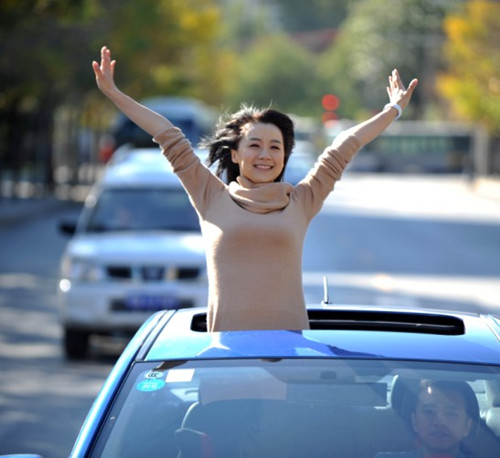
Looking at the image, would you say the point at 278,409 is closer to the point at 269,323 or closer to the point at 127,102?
the point at 269,323

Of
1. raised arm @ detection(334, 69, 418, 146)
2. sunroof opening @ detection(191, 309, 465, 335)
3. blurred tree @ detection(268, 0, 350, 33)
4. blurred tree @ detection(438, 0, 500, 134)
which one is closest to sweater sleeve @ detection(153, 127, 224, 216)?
sunroof opening @ detection(191, 309, 465, 335)

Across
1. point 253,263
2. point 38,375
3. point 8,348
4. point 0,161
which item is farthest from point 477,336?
point 0,161

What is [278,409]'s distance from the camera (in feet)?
13.0

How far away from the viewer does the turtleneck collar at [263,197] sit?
4805 mm

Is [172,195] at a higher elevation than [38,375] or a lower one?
higher

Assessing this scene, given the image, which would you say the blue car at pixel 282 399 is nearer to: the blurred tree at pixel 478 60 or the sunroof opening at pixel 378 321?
the sunroof opening at pixel 378 321

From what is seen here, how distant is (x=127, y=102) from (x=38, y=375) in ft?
21.1

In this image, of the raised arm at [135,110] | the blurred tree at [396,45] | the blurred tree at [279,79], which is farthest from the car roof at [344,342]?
the blurred tree at [279,79]

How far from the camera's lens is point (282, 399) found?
156 inches

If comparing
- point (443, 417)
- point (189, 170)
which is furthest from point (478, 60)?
point (443, 417)

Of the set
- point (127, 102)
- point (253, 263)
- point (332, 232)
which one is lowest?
point (332, 232)

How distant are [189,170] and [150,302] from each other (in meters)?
7.33

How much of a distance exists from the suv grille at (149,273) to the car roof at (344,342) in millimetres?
7624

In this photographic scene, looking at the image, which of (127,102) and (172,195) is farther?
(172,195)
